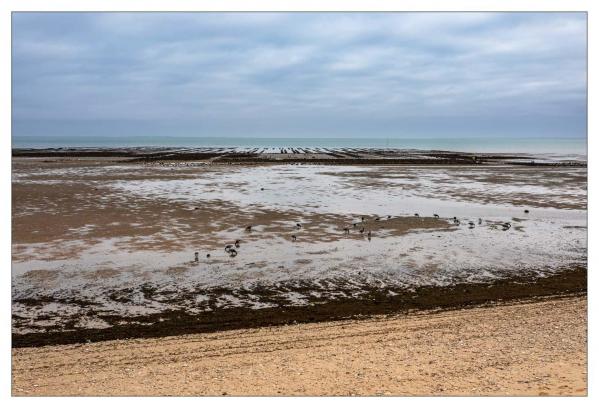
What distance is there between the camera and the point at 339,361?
816cm

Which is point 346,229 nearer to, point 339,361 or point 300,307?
point 300,307

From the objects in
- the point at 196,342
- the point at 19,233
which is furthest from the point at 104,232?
the point at 196,342

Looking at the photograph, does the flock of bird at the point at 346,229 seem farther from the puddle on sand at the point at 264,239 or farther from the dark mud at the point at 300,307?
the dark mud at the point at 300,307

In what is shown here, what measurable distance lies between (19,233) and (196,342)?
13.4 m

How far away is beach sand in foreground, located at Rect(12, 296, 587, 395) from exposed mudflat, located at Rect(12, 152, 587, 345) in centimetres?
115

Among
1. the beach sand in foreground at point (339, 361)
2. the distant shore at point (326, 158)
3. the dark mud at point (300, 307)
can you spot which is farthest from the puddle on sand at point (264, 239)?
the distant shore at point (326, 158)

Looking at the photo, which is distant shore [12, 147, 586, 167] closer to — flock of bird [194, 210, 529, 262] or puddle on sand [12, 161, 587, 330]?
puddle on sand [12, 161, 587, 330]

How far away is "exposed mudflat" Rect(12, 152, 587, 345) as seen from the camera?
454 inches

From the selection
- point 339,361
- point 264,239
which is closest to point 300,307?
point 339,361

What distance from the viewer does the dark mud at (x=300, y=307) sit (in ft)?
32.8

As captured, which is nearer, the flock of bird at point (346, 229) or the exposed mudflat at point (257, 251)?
the exposed mudflat at point (257, 251)

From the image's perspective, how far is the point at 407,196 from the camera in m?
31.4

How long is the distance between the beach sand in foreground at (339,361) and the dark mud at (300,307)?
1.70 feet

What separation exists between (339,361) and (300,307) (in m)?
3.37
